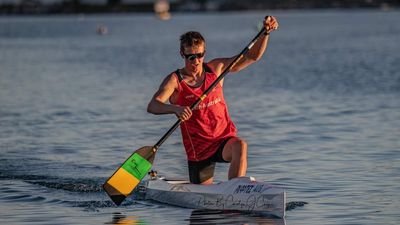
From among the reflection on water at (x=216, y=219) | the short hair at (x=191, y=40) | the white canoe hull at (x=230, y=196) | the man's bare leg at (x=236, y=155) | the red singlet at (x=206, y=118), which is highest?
the short hair at (x=191, y=40)

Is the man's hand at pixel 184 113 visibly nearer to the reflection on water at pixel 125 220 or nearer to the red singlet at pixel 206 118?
the red singlet at pixel 206 118

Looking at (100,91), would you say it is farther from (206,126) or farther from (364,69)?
(206,126)

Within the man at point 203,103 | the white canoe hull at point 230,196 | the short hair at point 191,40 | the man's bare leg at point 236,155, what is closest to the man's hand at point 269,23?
the man at point 203,103

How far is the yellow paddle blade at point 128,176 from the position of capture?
1396cm

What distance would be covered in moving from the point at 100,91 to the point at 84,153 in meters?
13.7

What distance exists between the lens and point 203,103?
13070 millimetres

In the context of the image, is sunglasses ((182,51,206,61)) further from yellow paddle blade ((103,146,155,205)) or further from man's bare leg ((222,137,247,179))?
yellow paddle blade ((103,146,155,205))

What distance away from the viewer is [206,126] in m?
13.2

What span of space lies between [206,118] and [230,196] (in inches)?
36.0

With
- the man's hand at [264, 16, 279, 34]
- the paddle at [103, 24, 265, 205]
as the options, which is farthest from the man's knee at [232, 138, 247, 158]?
the paddle at [103, 24, 265, 205]

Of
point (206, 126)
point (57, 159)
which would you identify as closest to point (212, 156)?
point (206, 126)

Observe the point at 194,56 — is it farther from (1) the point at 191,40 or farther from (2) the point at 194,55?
(1) the point at 191,40

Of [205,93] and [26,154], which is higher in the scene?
[205,93]

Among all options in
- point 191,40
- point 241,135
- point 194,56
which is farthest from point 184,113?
point 241,135
